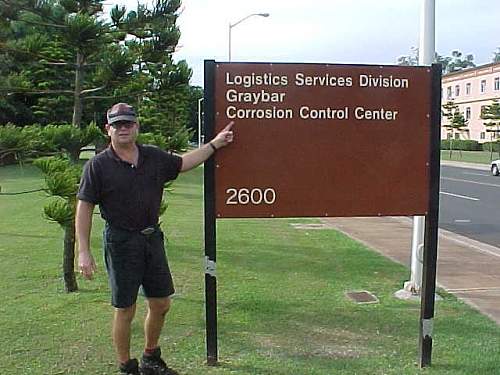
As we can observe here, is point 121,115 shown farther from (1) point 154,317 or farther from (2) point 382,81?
(2) point 382,81

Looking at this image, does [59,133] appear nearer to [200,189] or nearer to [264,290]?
[264,290]

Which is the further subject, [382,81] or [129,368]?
[382,81]

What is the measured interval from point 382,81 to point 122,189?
6.32ft

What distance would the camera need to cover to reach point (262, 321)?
5855 millimetres

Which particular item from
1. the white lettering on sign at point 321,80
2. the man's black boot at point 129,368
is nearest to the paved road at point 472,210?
the white lettering on sign at point 321,80

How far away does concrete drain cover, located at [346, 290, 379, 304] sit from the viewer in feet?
21.7

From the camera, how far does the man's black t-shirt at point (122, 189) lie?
13.8 feet

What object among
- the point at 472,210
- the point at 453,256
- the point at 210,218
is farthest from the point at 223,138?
the point at 472,210

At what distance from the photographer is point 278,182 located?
4.76 metres

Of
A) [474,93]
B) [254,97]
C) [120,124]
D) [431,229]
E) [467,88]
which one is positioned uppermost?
[467,88]

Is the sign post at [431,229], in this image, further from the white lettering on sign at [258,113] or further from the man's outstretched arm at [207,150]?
the man's outstretched arm at [207,150]

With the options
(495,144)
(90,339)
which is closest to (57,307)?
(90,339)

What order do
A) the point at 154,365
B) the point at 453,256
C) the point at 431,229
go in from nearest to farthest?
1. the point at 154,365
2. the point at 431,229
3. the point at 453,256

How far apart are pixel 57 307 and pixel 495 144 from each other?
57456 mm
